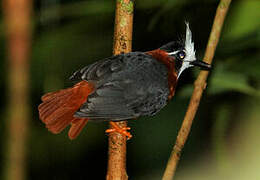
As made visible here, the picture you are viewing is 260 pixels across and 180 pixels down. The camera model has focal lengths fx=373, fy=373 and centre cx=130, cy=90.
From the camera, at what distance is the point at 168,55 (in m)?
2.95

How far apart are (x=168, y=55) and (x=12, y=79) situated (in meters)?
1.47

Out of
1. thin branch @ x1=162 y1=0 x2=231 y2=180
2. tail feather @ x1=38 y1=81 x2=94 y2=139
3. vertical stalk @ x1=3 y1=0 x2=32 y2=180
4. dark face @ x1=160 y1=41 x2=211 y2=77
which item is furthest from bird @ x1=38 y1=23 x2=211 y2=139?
vertical stalk @ x1=3 y1=0 x2=32 y2=180

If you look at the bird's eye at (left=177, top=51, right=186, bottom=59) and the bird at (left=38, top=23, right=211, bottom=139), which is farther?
the bird's eye at (left=177, top=51, right=186, bottom=59)

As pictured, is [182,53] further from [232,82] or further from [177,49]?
[232,82]

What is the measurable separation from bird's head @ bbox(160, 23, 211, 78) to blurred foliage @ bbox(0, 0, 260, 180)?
9cm

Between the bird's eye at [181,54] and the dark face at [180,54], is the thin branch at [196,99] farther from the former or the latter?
the bird's eye at [181,54]

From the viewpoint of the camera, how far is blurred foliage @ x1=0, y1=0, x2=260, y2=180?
6.60ft

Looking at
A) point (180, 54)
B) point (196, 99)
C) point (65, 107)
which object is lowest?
point (65, 107)

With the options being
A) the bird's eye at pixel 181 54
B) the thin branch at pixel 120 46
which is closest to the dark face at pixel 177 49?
the bird's eye at pixel 181 54

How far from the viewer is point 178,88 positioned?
3.30m

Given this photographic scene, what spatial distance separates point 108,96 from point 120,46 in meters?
0.44

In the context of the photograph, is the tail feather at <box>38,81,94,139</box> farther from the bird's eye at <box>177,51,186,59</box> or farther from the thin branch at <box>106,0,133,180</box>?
the bird's eye at <box>177,51,186,59</box>

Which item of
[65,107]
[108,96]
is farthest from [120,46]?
[65,107]

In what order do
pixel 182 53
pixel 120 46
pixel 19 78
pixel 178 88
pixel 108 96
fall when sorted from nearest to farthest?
pixel 19 78
pixel 120 46
pixel 108 96
pixel 182 53
pixel 178 88
